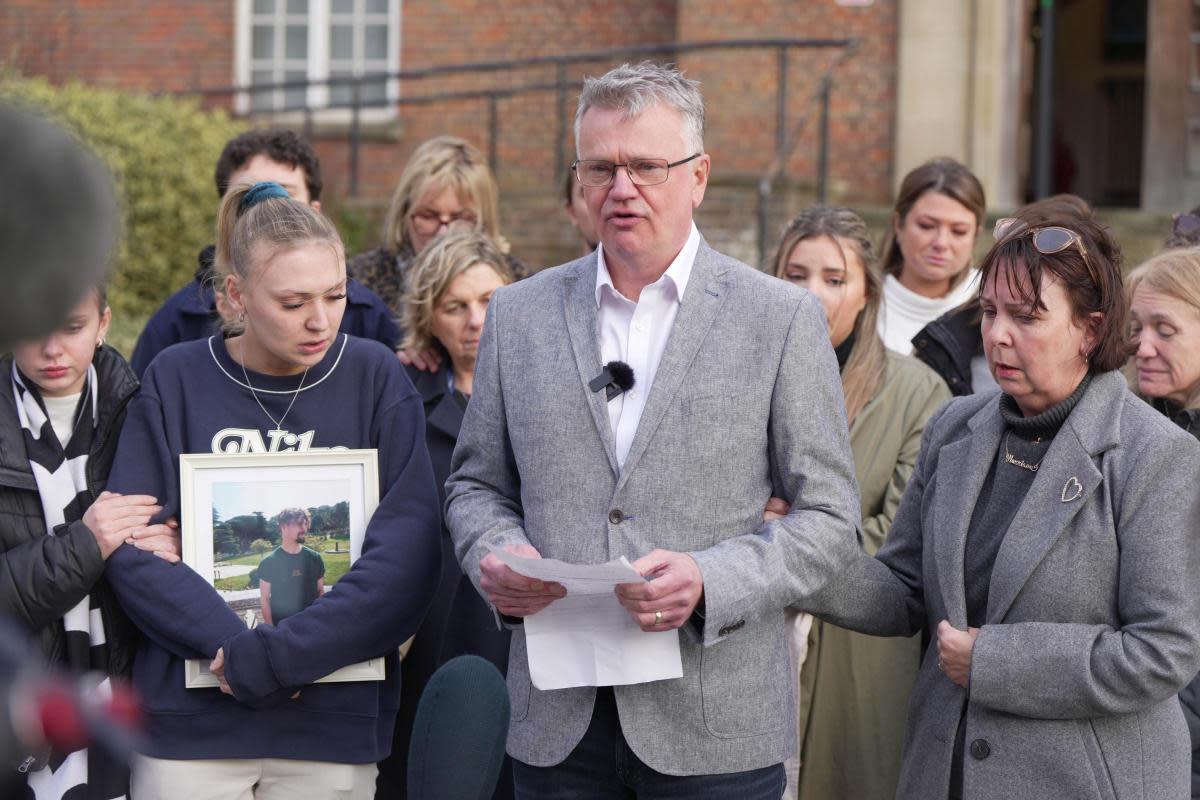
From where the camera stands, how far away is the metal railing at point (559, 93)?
10727 millimetres

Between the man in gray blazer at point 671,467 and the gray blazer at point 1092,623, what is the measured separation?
343 mm

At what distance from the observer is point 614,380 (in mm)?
2814

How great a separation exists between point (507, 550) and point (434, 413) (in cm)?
166

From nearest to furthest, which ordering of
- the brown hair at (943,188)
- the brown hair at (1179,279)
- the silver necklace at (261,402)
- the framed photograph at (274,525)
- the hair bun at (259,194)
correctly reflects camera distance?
the framed photograph at (274,525), the silver necklace at (261,402), the brown hair at (1179,279), the hair bun at (259,194), the brown hair at (943,188)

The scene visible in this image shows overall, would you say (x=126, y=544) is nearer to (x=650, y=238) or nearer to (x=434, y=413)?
(x=434, y=413)

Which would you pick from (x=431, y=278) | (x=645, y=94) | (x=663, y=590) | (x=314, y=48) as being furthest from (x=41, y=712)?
(x=314, y=48)

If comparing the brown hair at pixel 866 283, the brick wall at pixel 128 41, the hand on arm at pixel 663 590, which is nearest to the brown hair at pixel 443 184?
the brown hair at pixel 866 283

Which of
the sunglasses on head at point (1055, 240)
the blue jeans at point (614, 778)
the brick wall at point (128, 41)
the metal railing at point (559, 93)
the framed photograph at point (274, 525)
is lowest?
the blue jeans at point (614, 778)

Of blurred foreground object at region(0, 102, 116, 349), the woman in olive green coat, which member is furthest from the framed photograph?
blurred foreground object at region(0, 102, 116, 349)

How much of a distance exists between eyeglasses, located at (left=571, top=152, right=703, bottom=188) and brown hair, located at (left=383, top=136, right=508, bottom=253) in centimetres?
225

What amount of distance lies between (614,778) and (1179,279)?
1.97 metres

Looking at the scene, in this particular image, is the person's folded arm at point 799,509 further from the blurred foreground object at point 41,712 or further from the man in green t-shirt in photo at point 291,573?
the blurred foreground object at point 41,712

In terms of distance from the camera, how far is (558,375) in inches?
113

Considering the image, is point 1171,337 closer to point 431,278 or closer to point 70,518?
point 431,278
